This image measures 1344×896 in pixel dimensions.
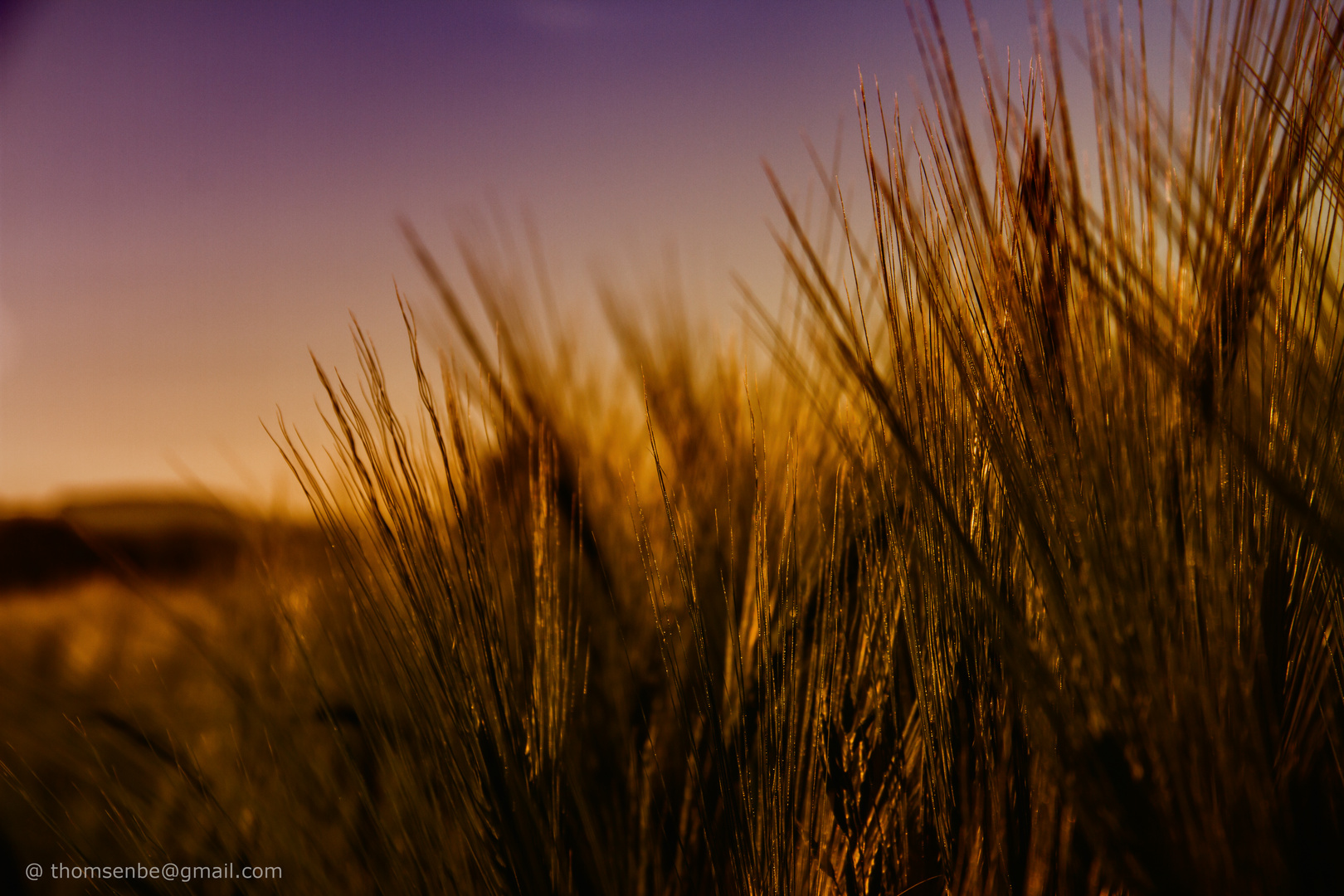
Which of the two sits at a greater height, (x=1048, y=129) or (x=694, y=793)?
(x=1048, y=129)

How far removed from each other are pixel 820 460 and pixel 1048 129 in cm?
45

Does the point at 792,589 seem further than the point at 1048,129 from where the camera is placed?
Yes

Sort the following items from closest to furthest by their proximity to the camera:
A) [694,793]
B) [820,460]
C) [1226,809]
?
1. [1226,809]
2. [694,793]
3. [820,460]

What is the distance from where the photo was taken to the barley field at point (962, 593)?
353 millimetres

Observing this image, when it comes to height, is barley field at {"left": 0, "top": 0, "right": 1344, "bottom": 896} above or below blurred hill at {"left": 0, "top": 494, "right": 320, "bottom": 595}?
below

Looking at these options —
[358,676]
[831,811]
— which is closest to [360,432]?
[358,676]

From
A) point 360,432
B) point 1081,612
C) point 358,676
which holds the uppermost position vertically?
point 360,432

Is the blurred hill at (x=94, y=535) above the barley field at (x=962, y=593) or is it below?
above

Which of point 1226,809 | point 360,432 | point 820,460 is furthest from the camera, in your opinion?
point 820,460

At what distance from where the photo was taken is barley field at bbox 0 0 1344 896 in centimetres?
35

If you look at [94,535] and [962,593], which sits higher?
[94,535]

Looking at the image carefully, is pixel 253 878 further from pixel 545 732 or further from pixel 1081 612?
pixel 1081 612

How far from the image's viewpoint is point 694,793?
27.0 inches

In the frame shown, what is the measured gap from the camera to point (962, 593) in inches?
17.2
